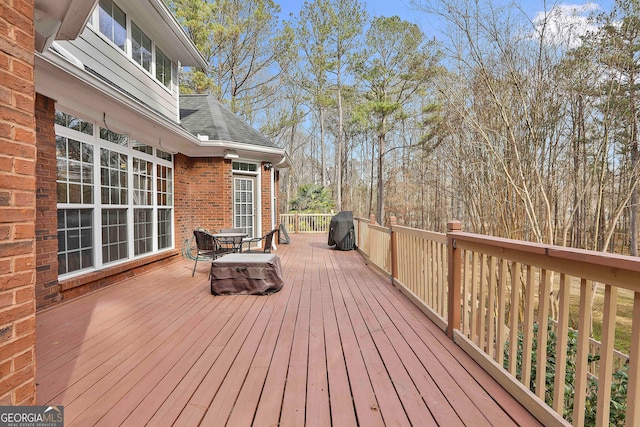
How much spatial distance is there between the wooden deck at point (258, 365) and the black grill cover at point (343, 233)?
14.2ft

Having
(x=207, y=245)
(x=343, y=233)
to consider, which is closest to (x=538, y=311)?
(x=207, y=245)

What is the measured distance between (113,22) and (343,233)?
20.1 feet

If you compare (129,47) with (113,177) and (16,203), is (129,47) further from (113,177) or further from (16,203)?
(16,203)

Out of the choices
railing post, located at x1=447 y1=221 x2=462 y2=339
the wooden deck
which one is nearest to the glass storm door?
the wooden deck

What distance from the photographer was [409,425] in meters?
1.61

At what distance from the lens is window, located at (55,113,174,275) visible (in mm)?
3809

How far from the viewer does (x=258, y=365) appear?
221 cm

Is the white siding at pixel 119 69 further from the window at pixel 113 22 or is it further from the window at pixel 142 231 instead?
the window at pixel 142 231

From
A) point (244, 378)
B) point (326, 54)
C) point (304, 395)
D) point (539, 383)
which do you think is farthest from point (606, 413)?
point (326, 54)

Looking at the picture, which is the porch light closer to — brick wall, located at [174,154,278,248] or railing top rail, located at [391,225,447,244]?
brick wall, located at [174,154,278,248]

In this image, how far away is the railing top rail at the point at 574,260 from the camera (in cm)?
119

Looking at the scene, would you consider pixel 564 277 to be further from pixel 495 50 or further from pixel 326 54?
pixel 326 54

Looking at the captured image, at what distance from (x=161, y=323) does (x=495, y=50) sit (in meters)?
5.82

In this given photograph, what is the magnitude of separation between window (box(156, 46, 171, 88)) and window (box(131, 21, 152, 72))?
37 cm
